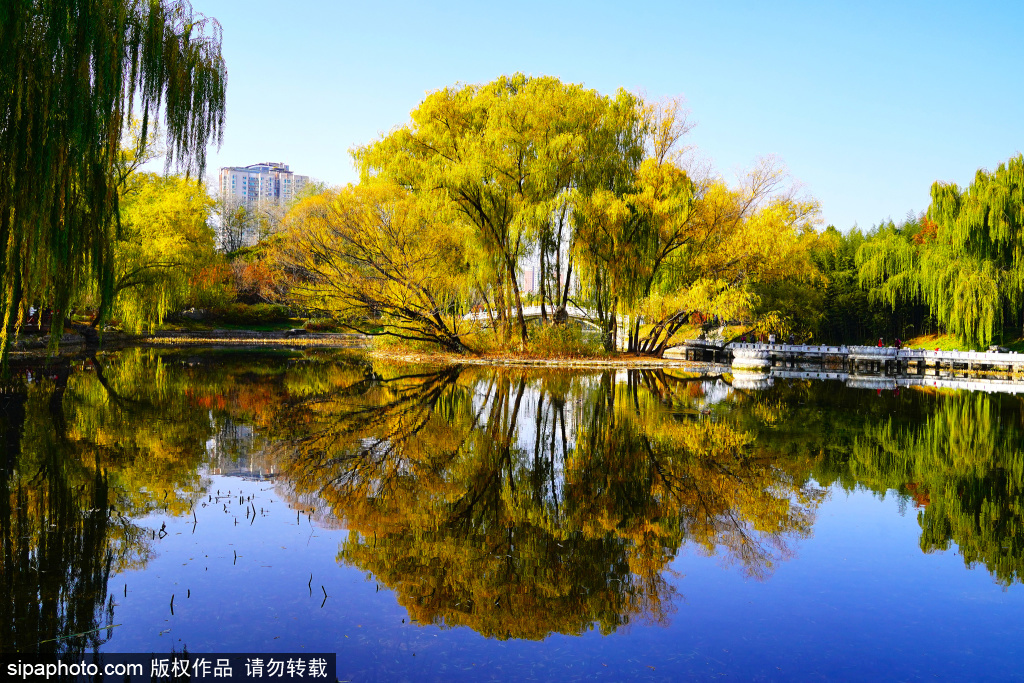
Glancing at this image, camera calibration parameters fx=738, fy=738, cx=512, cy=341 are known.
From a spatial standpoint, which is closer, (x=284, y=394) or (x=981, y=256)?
(x=284, y=394)

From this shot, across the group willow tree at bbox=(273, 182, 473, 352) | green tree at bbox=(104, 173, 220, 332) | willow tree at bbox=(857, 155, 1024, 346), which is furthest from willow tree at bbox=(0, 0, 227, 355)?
willow tree at bbox=(857, 155, 1024, 346)

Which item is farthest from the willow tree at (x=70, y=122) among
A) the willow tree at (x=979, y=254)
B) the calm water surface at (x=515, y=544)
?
the willow tree at (x=979, y=254)

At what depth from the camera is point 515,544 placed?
6164 mm

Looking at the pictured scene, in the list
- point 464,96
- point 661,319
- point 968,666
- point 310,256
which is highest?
point 464,96

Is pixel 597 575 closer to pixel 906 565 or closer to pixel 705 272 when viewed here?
pixel 906 565

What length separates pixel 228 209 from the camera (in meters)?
80.9

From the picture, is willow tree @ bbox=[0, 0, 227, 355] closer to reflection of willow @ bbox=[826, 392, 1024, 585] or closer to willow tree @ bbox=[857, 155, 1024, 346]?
reflection of willow @ bbox=[826, 392, 1024, 585]

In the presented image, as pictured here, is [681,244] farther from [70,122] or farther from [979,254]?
[70,122]

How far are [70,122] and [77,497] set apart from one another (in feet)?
11.8

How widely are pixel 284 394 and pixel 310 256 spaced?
13.3 meters

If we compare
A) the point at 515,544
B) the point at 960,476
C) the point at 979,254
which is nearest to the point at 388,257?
the point at 960,476

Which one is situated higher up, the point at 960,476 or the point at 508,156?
the point at 508,156

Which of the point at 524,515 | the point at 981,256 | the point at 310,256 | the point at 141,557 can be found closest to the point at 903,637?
the point at 524,515

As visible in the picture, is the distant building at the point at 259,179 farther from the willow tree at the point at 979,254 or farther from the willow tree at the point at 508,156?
the willow tree at the point at 979,254
